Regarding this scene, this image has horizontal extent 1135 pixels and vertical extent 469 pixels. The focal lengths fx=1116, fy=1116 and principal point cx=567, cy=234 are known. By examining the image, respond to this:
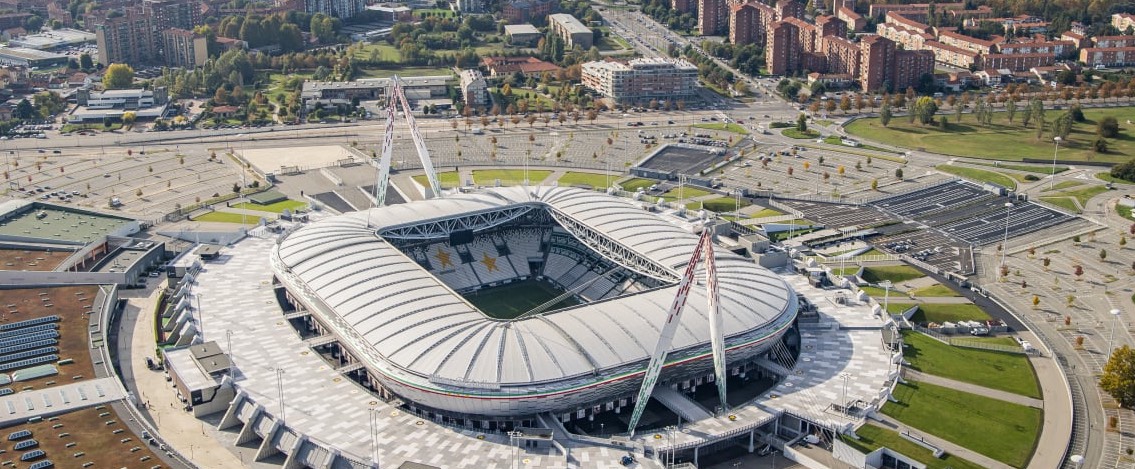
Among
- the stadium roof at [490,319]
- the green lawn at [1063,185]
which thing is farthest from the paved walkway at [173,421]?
the green lawn at [1063,185]

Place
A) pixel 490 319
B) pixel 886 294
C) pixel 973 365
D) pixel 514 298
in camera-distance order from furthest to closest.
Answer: pixel 514 298, pixel 886 294, pixel 973 365, pixel 490 319

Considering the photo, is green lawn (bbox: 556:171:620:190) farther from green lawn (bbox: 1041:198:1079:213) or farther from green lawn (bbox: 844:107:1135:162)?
green lawn (bbox: 1041:198:1079:213)

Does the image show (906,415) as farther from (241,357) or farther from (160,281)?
(160,281)

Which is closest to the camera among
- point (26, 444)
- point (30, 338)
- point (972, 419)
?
point (26, 444)

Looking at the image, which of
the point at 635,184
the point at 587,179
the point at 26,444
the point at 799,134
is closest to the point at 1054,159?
the point at 799,134

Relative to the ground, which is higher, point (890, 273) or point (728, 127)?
point (728, 127)

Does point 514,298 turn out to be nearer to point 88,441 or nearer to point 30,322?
point 30,322

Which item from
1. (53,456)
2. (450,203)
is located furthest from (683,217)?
(53,456)

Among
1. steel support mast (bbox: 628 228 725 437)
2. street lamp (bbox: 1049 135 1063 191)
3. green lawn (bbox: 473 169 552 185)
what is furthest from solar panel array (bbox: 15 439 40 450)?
street lamp (bbox: 1049 135 1063 191)
